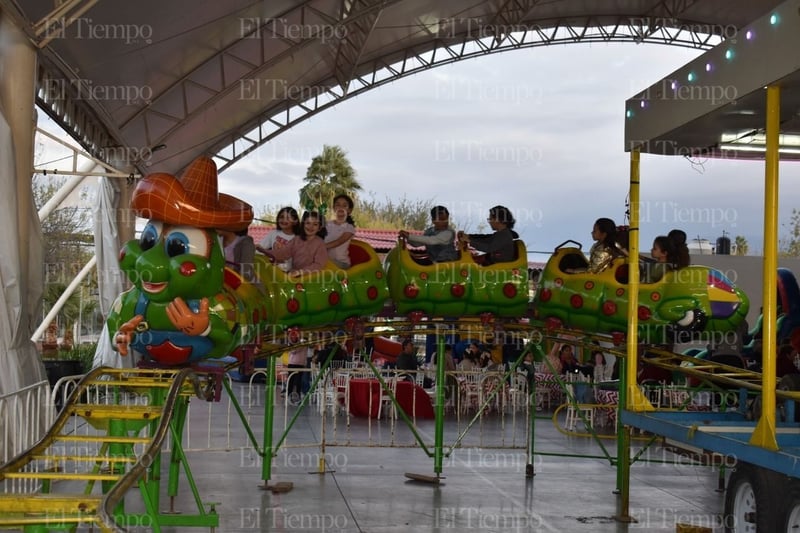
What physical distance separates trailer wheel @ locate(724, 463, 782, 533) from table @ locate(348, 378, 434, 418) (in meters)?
9.44

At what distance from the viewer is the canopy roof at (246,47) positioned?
12.8m

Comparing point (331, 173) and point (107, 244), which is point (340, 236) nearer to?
point (107, 244)

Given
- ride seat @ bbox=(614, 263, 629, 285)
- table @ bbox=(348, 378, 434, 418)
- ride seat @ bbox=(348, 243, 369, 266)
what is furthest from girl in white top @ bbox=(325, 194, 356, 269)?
table @ bbox=(348, 378, 434, 418)

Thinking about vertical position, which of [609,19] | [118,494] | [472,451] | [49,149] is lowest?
[472,451]

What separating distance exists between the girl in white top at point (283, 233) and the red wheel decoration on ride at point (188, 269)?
7.67 ft

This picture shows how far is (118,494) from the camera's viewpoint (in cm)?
415

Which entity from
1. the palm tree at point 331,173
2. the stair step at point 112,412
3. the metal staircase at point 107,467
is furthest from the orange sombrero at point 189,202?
the palm tree at point 331,173

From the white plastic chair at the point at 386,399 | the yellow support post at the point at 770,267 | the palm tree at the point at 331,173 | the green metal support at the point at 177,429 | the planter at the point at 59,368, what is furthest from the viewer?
the palm tree at the point at 331,173

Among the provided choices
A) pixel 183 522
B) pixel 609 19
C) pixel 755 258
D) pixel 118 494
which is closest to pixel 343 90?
pixel 609 19

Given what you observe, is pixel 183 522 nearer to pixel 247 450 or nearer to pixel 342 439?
pixel 247 450

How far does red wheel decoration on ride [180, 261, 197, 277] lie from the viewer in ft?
22.8

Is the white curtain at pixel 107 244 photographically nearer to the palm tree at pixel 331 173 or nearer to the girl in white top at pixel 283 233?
the girl in white top at pixel 283 233

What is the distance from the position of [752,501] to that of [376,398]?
10071 mm

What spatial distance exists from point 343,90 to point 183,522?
1548 cm
